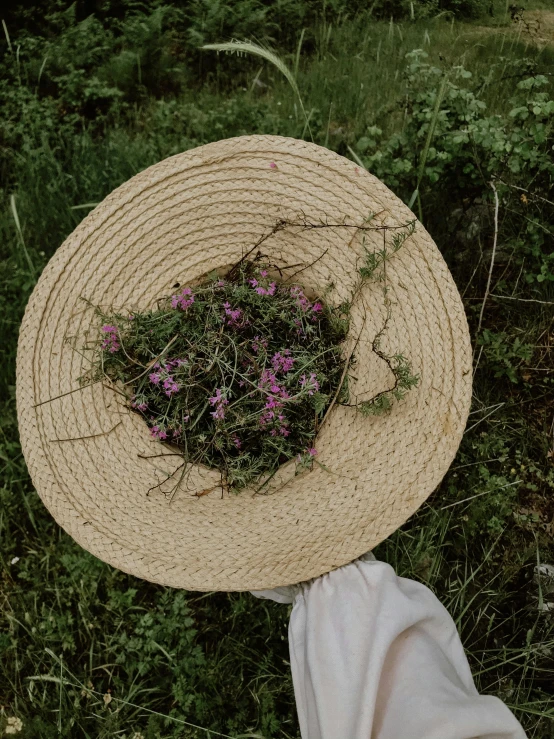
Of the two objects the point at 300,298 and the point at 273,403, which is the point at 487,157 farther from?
the point at 273,403

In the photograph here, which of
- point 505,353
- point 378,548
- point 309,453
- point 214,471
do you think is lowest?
point 378,548

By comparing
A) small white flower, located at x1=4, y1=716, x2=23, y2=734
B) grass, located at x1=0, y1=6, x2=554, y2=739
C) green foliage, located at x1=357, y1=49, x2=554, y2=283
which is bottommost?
small white flower, located at x1=4, y1=716, x2=23, y2=734

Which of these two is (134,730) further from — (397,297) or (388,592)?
(397,297)

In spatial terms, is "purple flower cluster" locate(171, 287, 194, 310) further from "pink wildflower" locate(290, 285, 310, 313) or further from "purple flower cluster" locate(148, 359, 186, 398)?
"pink wildflower" locate(290, 285, 310, 313)

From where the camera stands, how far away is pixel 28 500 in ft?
6.45

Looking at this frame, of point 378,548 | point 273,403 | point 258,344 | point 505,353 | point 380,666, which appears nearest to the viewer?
point 380,666

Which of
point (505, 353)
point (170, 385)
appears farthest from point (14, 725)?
point (505, 353)

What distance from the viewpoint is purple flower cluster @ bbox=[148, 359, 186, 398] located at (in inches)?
62.1

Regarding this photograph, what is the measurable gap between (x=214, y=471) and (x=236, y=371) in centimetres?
30

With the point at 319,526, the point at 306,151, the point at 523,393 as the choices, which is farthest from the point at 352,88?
the point at 319,526

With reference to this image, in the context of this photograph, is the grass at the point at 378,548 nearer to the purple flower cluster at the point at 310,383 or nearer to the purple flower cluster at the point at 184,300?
the purple flower cluster at the point at 310,383

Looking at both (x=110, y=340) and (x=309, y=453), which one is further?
(x=110, y=340)

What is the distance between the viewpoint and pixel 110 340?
166 cm

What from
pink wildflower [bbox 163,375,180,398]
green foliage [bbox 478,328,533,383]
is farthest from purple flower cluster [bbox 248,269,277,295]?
green foliage [bbox 478,328,533,383]
